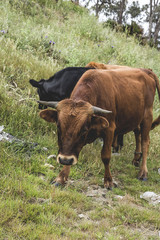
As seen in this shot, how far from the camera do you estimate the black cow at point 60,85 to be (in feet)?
16.6

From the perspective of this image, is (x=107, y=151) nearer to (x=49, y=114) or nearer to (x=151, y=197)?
(x=151, y=197)

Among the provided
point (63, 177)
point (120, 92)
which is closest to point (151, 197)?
point (63, 177)

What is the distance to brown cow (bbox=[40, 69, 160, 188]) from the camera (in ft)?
9.75

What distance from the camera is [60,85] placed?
16.7 feet

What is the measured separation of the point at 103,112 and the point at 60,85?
220 cm

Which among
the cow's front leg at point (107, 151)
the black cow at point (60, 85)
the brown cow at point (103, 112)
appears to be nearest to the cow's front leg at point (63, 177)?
the brown cow at point (103, 112)

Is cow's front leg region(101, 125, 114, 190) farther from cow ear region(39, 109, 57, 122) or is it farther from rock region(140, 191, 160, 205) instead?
cow ear region(39, 109, 57, 122)

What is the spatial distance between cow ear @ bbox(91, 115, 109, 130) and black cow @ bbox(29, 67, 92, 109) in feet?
6.52

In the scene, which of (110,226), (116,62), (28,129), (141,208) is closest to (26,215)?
(110,226)

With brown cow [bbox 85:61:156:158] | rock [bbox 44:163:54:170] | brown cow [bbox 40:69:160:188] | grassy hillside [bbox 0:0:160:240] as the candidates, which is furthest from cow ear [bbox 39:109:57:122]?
brown cow [bbox 85:61:156:158]

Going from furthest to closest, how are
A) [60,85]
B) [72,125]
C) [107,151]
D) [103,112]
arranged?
1. [60,85]
2. [107,151]
3. [103,112]
4. [72,125]

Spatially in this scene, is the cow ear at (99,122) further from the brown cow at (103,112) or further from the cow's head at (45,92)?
the cow's head at (45,92)

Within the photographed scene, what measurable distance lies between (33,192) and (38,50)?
18.7 feet

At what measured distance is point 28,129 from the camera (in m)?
4.71
